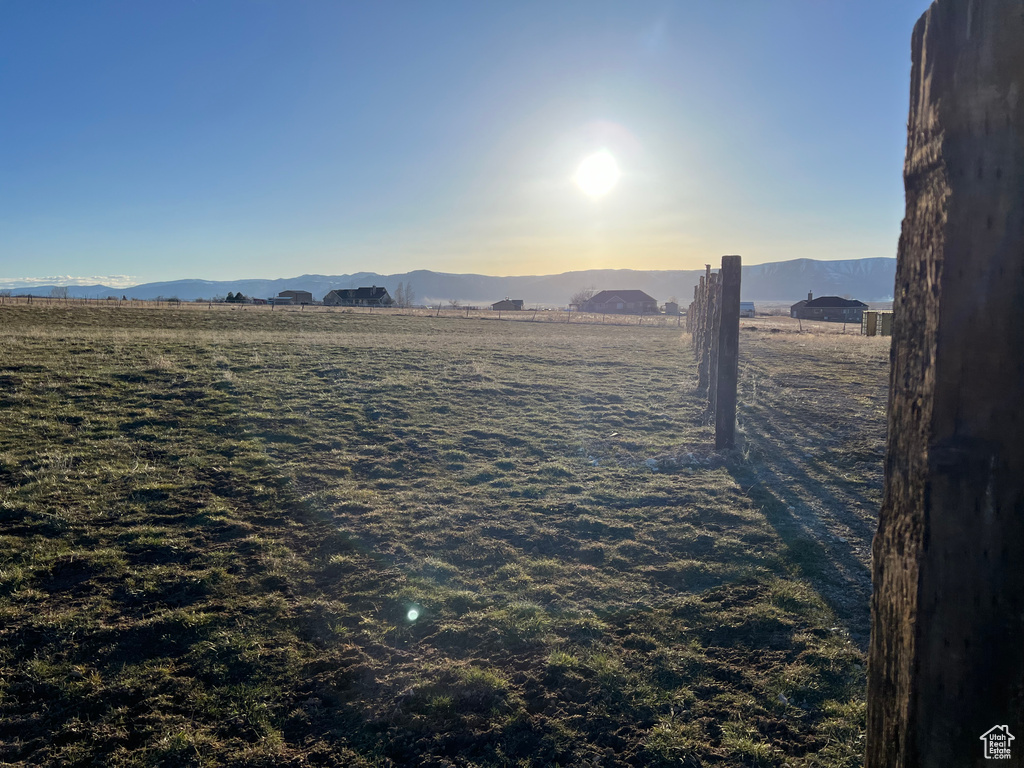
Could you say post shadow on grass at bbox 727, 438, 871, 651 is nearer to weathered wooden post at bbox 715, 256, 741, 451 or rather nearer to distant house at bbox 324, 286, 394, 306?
weathered wooden post at bbox 715, 256, 741, 451

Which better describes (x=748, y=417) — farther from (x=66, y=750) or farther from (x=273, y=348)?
(x=273, y=348)

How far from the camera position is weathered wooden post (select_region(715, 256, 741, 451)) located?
9.75m

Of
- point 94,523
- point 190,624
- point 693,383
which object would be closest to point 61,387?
point 94,523

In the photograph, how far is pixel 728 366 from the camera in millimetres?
9844

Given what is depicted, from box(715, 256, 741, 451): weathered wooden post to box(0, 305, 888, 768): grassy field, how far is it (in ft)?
1.60

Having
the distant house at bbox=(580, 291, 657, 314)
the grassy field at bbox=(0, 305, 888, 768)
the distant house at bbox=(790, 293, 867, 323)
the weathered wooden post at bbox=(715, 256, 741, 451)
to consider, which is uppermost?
the distant house at bbox=(580, 291, 657, 314)

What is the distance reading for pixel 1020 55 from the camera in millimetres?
1566

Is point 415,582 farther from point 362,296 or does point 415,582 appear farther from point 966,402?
point 362,296

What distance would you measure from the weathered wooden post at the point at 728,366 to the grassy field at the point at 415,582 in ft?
1.60

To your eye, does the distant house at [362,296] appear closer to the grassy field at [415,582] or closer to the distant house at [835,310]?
the distant house at [835,310]

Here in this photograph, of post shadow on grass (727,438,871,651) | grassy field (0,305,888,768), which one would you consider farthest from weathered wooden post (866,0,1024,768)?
post shadow on grass (727,438,871,651)

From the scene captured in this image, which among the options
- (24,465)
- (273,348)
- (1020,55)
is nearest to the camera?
(1020,55)

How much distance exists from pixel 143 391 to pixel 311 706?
10063 mm

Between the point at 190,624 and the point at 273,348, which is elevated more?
the point at 273,348
